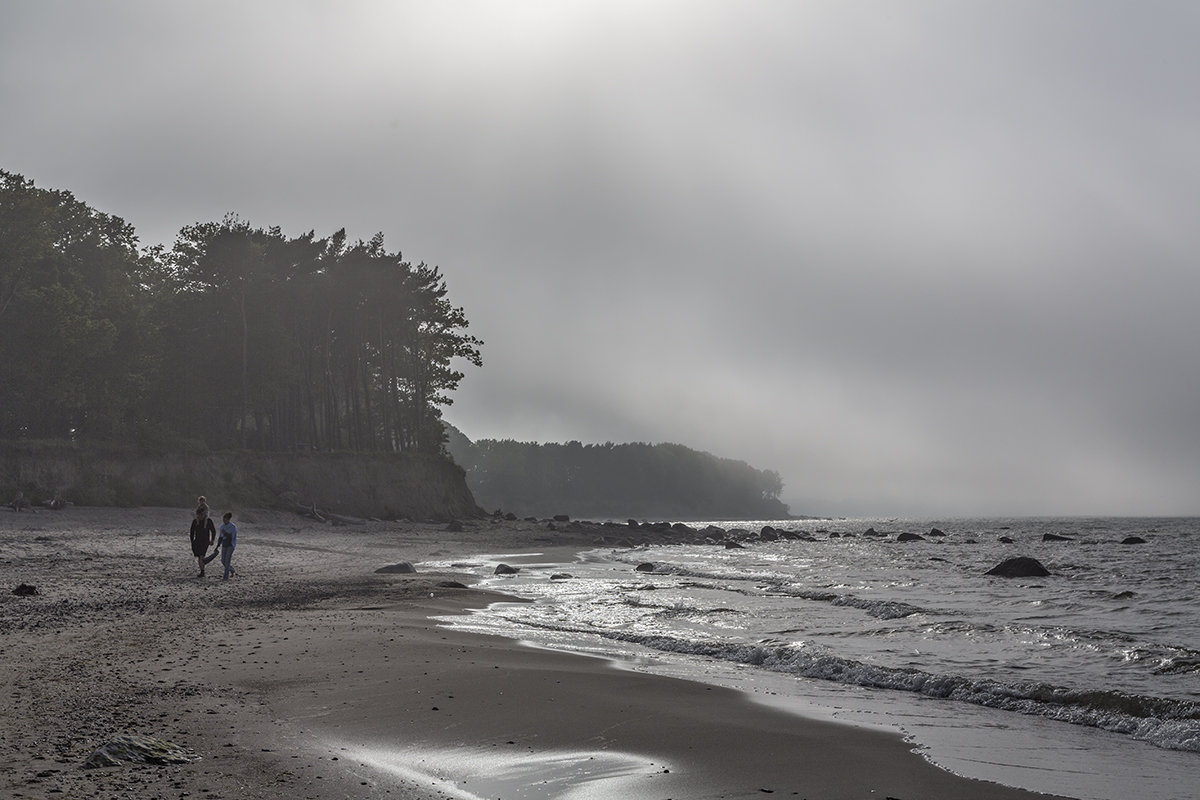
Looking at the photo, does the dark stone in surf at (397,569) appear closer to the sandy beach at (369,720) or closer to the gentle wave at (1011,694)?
the sandy beach at (369,720)

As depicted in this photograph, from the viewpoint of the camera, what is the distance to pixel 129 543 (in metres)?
28.9

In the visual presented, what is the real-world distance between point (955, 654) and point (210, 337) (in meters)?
52.4

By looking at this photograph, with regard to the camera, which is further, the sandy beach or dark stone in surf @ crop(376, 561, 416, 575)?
dark stone in surf @ crop(376, 561, 416, 575)

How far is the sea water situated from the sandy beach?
0.95m

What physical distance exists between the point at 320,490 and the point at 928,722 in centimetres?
5119

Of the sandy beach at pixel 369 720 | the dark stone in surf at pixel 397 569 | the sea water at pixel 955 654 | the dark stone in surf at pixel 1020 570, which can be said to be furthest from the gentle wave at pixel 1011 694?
the dark stone in surf at pixel 1020 570

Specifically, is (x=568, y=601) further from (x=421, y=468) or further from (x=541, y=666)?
(x=421, y=468)

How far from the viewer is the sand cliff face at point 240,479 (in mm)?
40750

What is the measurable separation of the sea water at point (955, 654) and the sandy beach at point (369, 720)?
95cm

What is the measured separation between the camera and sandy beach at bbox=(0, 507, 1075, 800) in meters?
5.90

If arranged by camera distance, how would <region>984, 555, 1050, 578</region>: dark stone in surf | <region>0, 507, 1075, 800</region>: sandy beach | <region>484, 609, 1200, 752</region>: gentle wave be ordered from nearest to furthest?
<region>0, 507, 1075, 800</region>: sandy beach, <region>484, 609, 1200, 752</region>: gentle wave, <region>984, 555, 1050, 578</region>: dark stone in surf

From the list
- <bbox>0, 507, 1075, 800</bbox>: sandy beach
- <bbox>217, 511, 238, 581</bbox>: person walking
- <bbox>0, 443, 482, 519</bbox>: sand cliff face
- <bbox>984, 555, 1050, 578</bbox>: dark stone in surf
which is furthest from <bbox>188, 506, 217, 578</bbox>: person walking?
<bbox>984, 555, 1050, 578</bbox>: dark stone in surf

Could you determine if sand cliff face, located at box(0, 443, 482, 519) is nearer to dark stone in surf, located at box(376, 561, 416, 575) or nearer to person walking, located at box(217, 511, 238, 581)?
person walking, located at box(217, 511, 238, 581)

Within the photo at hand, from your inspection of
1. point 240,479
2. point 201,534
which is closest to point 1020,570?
point 201,534
